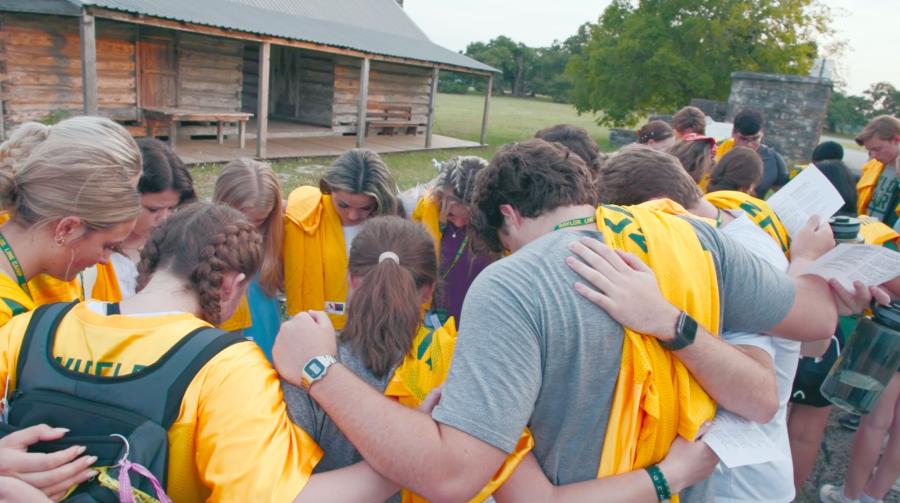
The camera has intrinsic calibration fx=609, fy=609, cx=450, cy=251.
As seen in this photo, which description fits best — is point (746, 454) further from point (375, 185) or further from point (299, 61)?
point (299, 61)

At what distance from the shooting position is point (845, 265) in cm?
176

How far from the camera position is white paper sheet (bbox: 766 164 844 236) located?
219cm

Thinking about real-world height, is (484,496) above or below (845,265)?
below

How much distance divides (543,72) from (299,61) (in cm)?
5710

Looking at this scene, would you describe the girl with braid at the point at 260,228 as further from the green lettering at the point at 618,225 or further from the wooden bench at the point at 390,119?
the wooden bench at the point at 390,119

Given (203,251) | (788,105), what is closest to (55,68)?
(203,251)

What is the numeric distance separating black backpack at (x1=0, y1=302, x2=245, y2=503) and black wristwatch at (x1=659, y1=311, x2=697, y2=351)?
103 cm

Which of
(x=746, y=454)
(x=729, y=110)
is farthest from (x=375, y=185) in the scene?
(x=729, y=110)

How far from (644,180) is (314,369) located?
4.67 feet

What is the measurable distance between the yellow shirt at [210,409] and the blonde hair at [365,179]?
5.72ft

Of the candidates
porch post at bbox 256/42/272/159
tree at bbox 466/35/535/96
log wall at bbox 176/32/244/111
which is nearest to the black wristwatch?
porch post at bbox 256/42/272/159

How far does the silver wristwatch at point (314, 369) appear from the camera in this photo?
1396mm

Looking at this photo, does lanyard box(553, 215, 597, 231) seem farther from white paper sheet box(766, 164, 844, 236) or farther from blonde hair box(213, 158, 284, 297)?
blonde hair box(213, 158, 284, 297)

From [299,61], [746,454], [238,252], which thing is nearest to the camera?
[746,454]
